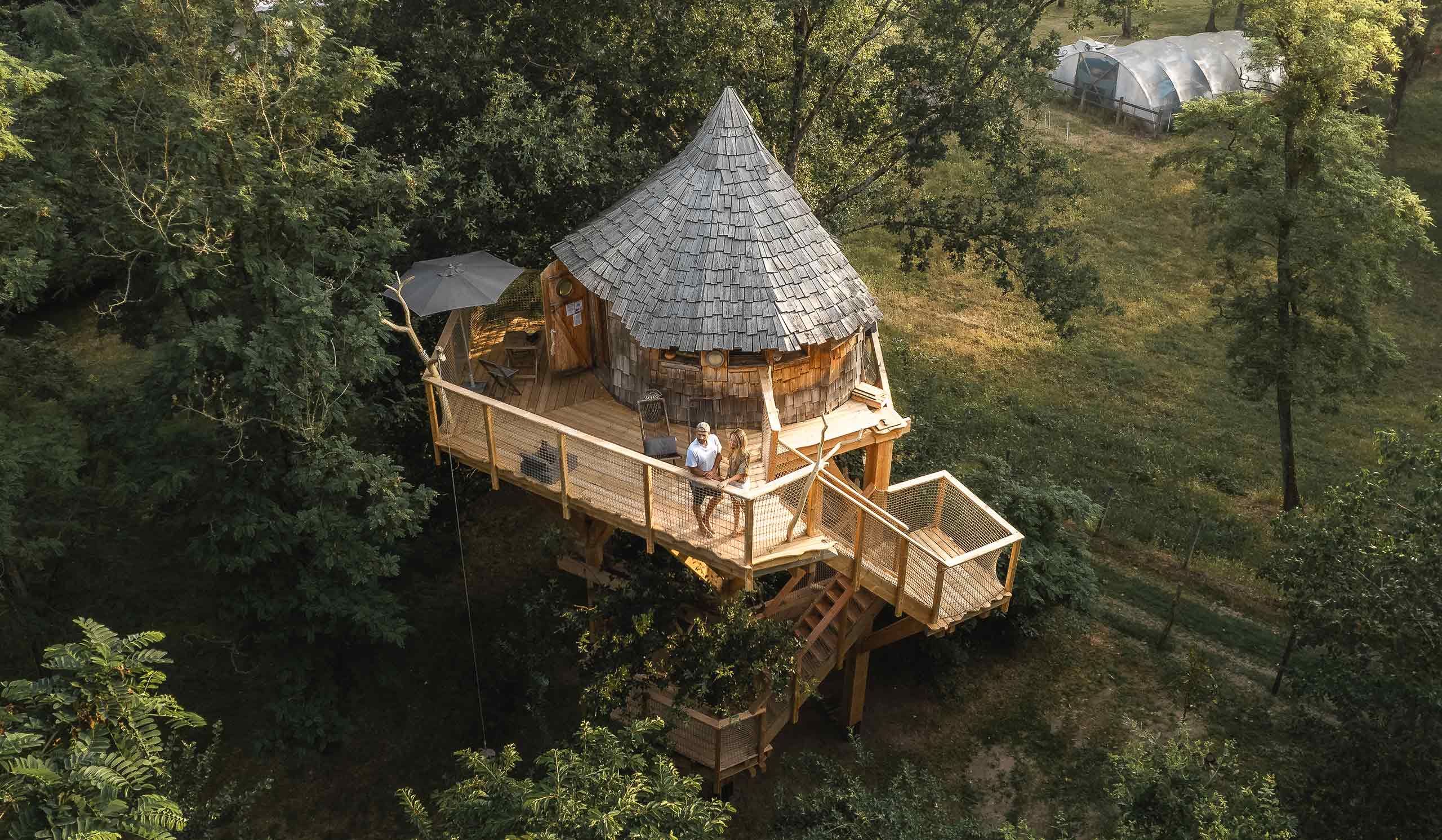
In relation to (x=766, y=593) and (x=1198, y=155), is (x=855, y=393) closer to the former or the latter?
Answer: (x=766, y=593)

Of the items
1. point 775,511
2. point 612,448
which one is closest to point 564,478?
point 612,448

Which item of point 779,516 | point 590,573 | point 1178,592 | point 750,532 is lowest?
point 1178,592

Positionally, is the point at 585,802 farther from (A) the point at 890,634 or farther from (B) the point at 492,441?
(A) the point at 890,634

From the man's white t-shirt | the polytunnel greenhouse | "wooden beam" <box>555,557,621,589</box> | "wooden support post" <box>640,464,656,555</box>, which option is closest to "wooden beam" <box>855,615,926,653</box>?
"wooden beam" <box>555,557,621,589</box>

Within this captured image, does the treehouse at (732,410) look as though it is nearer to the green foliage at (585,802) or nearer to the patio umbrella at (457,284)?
the patio umbrella at (457,284)

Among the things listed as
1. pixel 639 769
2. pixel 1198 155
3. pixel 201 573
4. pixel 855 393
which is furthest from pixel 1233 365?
pixel 201 573

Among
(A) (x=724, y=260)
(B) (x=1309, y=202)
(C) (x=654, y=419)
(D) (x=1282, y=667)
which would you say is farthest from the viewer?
(B) (x=1309, y=202)

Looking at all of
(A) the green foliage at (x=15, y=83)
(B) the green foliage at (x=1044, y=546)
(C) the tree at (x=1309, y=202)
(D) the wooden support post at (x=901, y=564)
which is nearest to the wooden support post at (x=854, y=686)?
(D) the wooden support post at (x=901, y=564)
